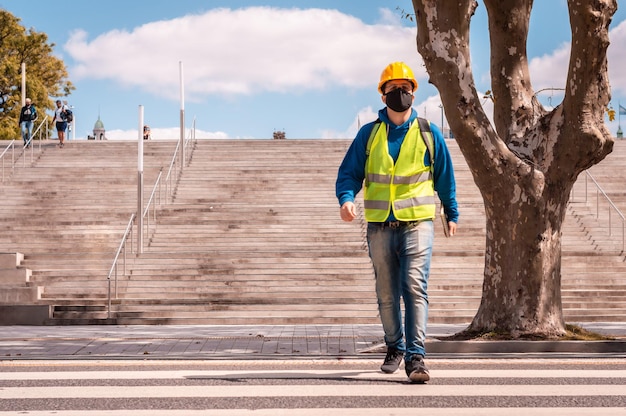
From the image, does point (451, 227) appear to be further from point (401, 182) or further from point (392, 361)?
point (392, 361)

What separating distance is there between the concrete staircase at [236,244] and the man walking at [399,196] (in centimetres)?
852

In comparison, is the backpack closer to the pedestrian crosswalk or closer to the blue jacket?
the pedestrian crosswalk

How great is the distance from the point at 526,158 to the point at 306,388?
15.0 feet

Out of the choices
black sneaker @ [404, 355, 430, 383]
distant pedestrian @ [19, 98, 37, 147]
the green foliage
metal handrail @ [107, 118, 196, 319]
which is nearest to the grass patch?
black sneaker @ [404, 355, 430, 383]

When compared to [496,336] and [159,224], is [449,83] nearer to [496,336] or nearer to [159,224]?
[496,336]

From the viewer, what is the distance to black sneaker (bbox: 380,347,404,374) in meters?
7.08

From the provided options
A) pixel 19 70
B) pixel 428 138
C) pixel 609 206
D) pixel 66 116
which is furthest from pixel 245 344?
pixel 19 70

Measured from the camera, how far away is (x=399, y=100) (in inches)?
274

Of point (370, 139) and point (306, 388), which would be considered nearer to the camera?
point (306, 388)

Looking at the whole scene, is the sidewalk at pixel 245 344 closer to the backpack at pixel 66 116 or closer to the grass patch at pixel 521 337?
the grass patch at pixel 521 337

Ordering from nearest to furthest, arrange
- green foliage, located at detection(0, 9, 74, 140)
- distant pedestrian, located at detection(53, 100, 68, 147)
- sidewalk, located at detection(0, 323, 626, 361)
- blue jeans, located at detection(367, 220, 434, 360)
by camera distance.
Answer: blue jeans, located at detection(367, 220, 434, 360)
sidewalk, located at detection(0, 323, 626, 361)
distant pedestrian, located at detection(53, 100, 68, 147)
green foliage, located at detection(0, 9, 74, 140)

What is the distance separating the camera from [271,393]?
632 cm

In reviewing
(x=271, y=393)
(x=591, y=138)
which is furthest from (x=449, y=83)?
(x=271, y=393)

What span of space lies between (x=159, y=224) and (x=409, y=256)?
48.7 ft
